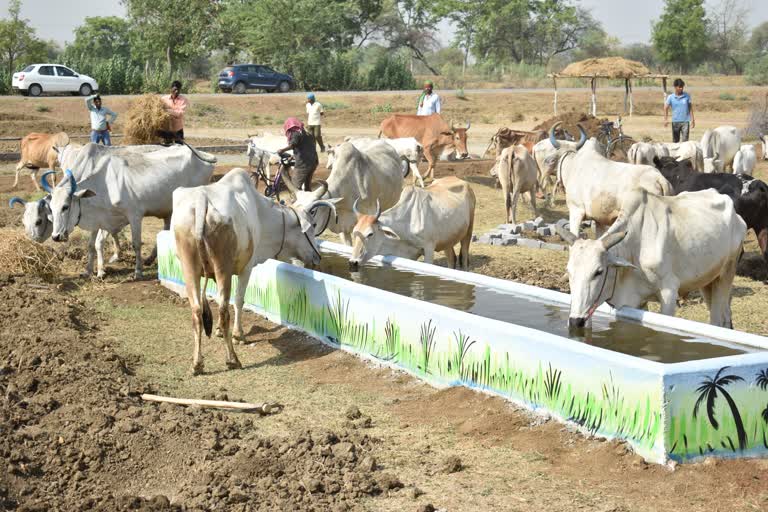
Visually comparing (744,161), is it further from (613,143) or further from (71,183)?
(71,183)

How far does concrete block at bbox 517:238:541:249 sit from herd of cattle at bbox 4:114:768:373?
4.16 ft

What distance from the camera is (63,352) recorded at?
888 cm

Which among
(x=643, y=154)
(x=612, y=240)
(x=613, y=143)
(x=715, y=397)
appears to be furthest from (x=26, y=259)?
(x=613, y=143)

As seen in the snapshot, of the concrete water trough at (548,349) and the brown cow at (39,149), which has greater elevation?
the brown cow at (39,149)

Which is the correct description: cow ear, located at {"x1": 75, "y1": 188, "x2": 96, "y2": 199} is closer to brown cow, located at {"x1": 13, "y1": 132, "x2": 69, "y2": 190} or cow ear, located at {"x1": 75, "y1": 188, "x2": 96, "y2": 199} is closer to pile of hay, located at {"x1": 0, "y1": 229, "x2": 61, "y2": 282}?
pile of hay, located at {"x1": 0, "y1": 229, "x2": 61, "y2": 282}

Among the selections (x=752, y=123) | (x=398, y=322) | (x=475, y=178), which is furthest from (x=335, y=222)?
(x=752, y=123)

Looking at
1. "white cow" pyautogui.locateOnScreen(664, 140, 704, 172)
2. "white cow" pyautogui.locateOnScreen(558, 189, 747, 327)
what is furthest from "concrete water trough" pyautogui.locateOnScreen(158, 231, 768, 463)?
"white cow" pyautogui.locateOnScreen(664, 140, 704, 172)

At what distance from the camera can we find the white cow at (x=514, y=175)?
53.0 ft

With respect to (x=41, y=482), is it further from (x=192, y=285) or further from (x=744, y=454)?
(x=744, y=454)

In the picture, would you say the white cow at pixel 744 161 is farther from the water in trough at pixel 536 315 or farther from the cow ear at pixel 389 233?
the cow ear at pixel 389 233

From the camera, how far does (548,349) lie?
6906 millimetres

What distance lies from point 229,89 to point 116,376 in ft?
119

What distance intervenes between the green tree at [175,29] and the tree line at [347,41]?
0.18 ft

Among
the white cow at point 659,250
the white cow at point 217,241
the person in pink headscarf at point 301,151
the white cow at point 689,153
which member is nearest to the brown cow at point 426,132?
the white cow at point 689,153
